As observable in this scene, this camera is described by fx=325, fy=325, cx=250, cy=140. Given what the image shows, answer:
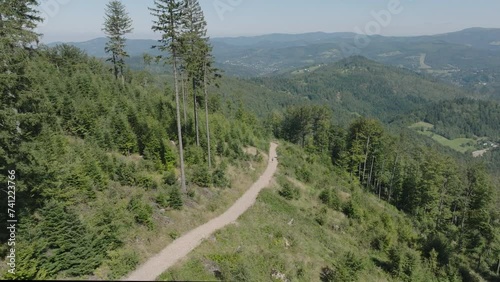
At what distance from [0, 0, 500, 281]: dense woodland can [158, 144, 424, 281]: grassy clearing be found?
458 mm

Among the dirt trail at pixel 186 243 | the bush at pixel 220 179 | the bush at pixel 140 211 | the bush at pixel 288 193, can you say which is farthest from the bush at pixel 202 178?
the bush at pixel 140 211

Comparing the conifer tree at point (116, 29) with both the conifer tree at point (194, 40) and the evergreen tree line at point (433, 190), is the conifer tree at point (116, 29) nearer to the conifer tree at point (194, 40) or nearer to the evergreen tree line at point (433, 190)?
the conifer tree at point (194, 40)

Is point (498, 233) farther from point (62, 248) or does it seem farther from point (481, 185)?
point (62, 248)

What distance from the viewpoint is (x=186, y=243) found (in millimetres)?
20078

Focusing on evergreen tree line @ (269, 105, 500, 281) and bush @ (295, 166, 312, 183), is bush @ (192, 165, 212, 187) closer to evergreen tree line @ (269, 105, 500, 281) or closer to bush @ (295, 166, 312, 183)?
bush @ (295, 166, 312, 183)

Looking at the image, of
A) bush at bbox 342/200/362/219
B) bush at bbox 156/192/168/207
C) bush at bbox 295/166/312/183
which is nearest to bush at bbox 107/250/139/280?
bush at bbox 156/192/168/207

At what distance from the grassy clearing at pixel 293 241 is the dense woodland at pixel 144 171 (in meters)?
0.46

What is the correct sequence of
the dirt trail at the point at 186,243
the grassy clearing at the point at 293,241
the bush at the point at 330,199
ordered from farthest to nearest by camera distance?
1. the bush at the point at 330,199
2. the grassy clearing at the point at 293,241
3. the dirt trail at the point at 186,243

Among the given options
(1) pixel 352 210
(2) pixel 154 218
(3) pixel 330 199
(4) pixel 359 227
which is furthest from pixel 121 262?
(1) pixel 352 210

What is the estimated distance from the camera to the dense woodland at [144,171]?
15.5m

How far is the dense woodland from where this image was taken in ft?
50.9

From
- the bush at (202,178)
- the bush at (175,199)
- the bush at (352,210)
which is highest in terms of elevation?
the bush at (175,199)

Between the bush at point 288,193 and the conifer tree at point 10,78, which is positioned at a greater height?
the conifer tree at point 10,78

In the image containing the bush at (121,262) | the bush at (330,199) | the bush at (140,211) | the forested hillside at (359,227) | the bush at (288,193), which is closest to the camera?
the bush at (121,262)
